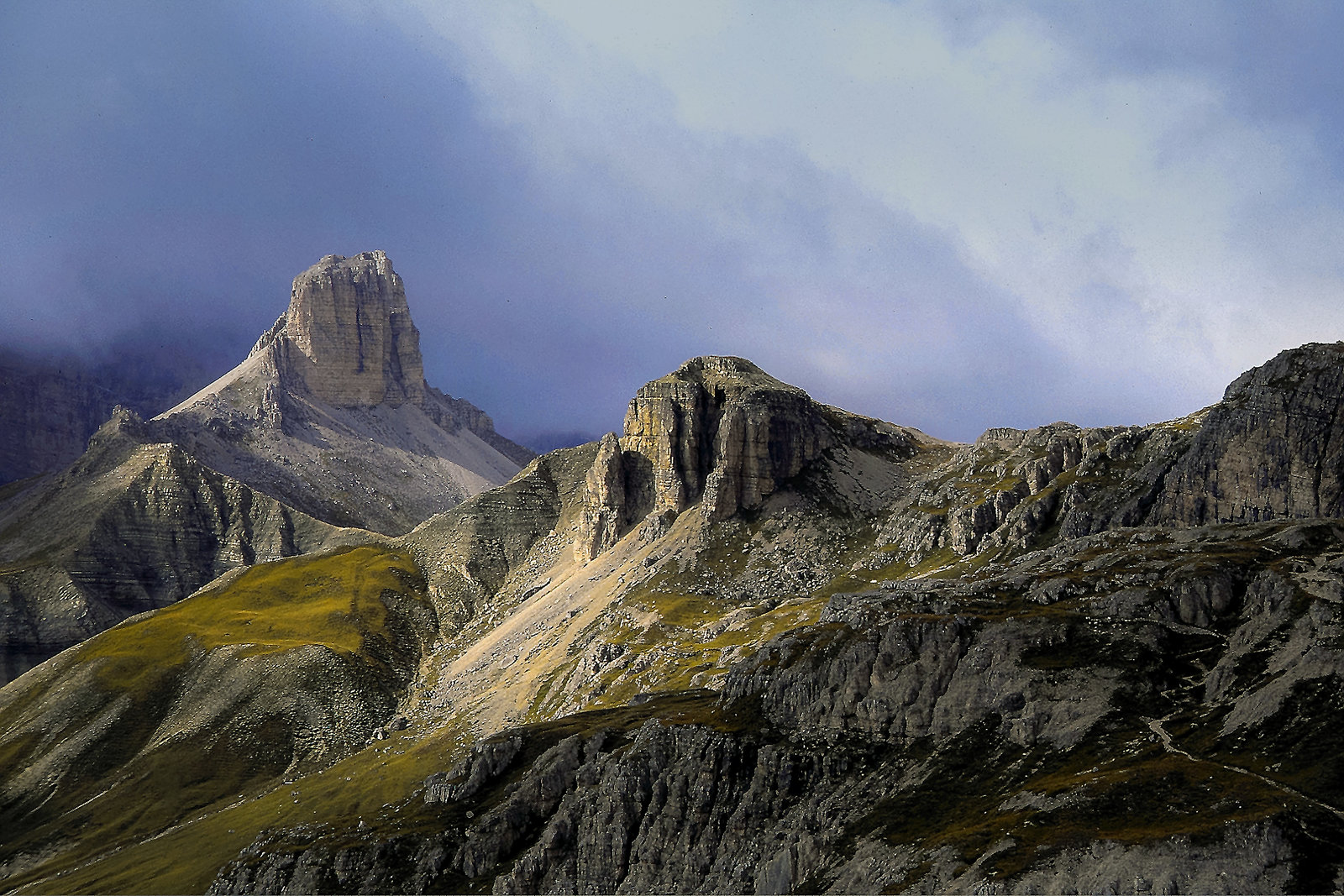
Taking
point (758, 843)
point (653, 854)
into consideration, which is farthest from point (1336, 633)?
point (653, 854)

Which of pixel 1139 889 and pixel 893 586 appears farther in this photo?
pixel 893 586

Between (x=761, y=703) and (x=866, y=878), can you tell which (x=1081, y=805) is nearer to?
(x=866, y=878)

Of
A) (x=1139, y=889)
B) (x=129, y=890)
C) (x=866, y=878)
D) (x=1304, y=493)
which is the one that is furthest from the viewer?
(x=129, y=890)

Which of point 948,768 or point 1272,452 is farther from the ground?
point 1272,452

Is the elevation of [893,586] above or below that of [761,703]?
above

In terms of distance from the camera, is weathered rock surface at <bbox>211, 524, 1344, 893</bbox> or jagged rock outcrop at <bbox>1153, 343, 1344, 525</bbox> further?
jagged rock outcrop at <bbox>1153, 343, 1344, 525</bbox>

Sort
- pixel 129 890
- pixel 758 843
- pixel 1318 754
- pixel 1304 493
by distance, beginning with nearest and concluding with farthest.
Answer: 1. pixel 1318 754
2. pixel 758 843
3. pixel 1304 493
4. pixel 129 890

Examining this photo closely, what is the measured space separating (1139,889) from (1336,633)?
142 ft

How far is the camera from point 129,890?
7269 inches

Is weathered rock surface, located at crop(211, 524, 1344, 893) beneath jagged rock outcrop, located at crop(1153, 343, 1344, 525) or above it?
beneath

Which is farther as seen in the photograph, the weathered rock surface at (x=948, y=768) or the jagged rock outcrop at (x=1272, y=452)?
the jagged rock outcrop at (x=1272, y=452)

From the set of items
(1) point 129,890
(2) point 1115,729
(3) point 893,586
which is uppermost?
(3) point 893,586

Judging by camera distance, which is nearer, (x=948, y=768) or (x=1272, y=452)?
(x=948, y=768)

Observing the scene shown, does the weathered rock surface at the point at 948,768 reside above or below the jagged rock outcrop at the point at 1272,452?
below
